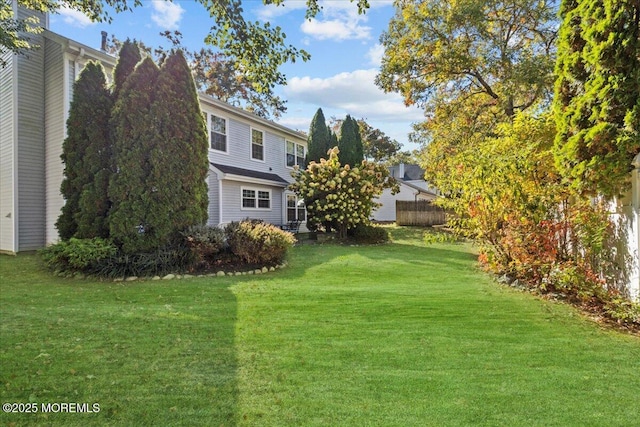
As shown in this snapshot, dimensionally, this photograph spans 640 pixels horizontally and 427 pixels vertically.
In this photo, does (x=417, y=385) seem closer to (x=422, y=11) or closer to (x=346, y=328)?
(x=346, y=328)

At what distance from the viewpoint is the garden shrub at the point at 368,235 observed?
1534cm

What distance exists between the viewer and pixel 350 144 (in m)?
18.2

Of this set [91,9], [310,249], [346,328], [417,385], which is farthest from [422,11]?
[417,385]

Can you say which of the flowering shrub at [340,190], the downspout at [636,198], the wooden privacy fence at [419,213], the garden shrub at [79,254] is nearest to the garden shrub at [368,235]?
the flowering shrub at [340,190]

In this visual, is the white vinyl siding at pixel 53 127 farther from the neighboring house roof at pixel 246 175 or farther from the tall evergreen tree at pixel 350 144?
the tall evergreen tree at pixel 350 144

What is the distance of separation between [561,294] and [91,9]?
26.4 feet

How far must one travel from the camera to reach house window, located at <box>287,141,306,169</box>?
67.4 feet

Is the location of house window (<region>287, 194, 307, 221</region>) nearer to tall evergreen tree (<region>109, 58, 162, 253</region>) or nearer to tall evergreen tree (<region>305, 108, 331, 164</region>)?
tall evergreen tree (<region>305, 108, 331, 164</region>)

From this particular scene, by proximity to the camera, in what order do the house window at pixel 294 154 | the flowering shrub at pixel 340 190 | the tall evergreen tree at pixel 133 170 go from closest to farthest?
the tall evergreen tree at pixel 133 170 → the flowering shrub at pixel 340 190 → the house window at pixel 294 154

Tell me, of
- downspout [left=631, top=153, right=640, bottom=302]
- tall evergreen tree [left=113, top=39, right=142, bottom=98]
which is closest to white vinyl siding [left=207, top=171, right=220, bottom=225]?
tall evergreen tree [left=113, top=39, right=142, bottom=98]

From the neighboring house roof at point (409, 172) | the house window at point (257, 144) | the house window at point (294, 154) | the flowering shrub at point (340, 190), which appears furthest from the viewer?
the neighboring house roof at point (409, 172)

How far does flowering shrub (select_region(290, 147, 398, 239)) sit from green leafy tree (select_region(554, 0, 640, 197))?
9909mm

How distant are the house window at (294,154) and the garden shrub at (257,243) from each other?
39.3 feet

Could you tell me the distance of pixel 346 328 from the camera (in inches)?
170
